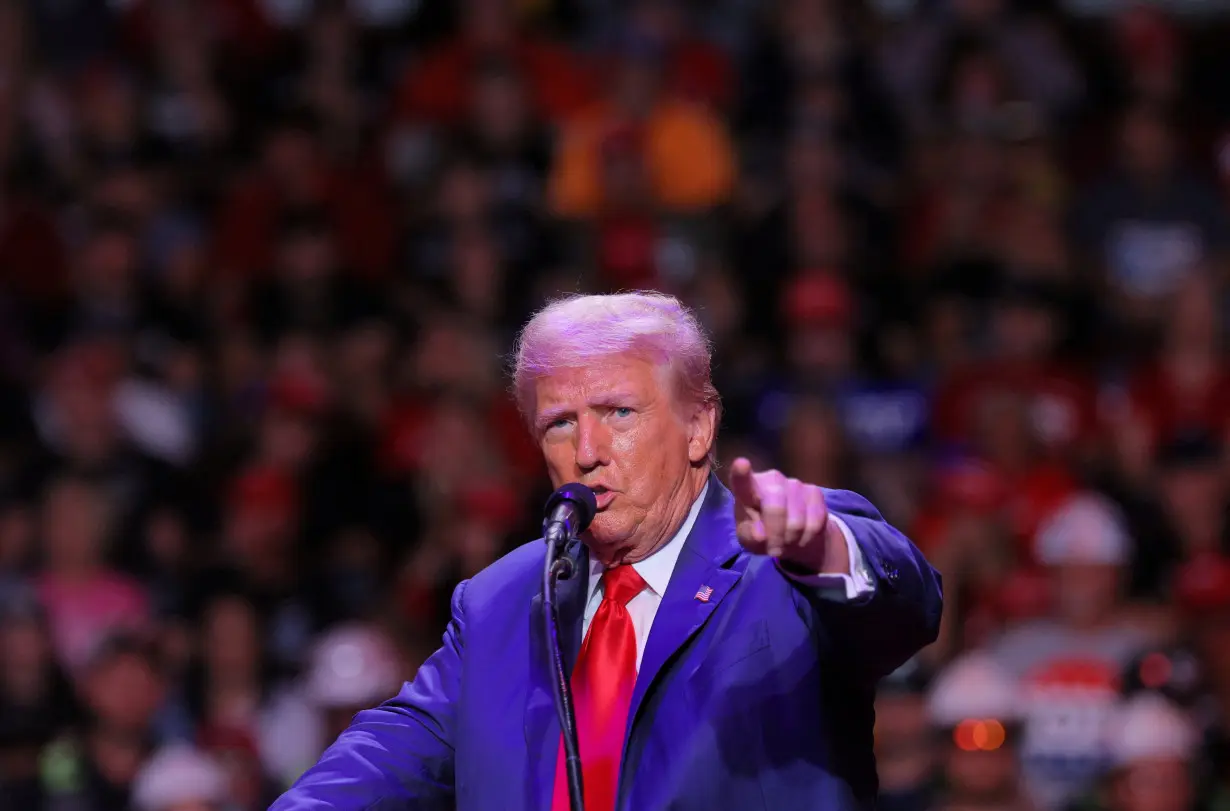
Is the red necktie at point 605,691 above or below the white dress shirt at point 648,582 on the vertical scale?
below

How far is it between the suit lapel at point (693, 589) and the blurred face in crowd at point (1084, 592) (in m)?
3.35

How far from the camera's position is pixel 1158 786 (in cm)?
485

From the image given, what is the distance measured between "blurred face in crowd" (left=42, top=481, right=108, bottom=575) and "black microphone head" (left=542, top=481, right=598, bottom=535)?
174 inches

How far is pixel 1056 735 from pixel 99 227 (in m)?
4.25

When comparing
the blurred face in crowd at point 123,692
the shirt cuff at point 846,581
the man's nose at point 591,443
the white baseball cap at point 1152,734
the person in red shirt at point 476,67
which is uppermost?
the person in red shirt at point 476,67

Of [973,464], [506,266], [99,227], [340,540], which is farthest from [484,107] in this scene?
[973,464]

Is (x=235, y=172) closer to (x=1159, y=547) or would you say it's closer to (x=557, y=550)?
(x=1159, y=547)

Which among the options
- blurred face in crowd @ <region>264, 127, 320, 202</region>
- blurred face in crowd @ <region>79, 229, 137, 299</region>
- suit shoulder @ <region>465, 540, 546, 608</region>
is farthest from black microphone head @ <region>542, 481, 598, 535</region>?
blurred face in crowd @ <region>264, 127, 320, 202</region>

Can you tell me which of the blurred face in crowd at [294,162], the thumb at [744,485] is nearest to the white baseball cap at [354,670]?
the blurred face in crowd at [294,162]

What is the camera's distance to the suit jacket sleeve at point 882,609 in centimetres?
236

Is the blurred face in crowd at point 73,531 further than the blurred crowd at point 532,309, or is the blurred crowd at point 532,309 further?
the blurred face in crowd at point 73,531

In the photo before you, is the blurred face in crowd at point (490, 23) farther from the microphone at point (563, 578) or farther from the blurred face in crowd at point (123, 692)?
the microphone at point (563, 578)

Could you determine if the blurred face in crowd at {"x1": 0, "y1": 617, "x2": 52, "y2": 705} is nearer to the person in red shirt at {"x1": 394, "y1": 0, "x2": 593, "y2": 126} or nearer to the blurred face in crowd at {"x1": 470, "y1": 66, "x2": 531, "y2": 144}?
the blurred face in crowd at {"x1": 470, "y1": 66, "x2": 531, "y2": 144}

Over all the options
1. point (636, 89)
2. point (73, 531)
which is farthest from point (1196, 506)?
point (73, 531)
